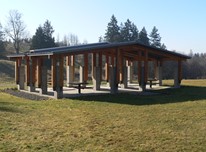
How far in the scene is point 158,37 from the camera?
85.1m

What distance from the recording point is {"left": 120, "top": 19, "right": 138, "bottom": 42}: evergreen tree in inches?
2904

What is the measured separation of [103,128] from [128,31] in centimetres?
6579

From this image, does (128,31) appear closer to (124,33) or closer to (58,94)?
(124,33)

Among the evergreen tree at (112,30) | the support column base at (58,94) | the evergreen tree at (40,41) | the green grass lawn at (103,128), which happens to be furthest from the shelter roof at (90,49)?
the evergreen tree at (112,30)

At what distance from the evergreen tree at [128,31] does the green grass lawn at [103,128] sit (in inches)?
2337

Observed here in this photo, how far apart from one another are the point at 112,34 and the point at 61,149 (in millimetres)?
65621

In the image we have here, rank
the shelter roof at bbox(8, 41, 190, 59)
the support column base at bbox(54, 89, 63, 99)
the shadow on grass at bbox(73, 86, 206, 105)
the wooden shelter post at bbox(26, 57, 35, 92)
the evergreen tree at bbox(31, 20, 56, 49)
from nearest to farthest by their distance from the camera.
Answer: the shadow on grass at bbox(73, 86, 206, 105) < the support column base at bbox(54, 89, 63, 99) < the shelter roof at bbox(8, 41, 190, 59) < the wooden shelter post at bbox(26, 57, 35, 92) < the evergreen tree at bbox(31, 20, 56, 49)

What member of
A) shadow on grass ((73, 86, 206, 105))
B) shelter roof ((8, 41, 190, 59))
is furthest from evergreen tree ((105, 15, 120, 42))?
shadow on grass ((73, 86, 206, 105))

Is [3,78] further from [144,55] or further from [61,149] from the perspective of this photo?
[61,149]

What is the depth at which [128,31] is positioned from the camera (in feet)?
245

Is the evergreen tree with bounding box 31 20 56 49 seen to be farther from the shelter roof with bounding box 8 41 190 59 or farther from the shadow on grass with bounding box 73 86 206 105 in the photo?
the shadow on grass with bounding box 73 86 206 105

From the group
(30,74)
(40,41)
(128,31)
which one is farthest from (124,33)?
(30,74)

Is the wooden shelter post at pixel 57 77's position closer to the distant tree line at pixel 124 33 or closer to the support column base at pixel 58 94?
the support column base at pixel 58 94

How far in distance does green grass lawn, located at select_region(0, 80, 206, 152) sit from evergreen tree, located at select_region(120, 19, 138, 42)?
59.4 metres
